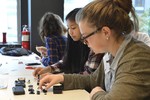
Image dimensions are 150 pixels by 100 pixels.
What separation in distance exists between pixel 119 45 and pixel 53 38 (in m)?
1.70

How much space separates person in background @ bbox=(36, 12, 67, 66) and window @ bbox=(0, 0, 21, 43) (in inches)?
43.7

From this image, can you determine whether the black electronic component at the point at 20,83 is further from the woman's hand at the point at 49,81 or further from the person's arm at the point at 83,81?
the person's arm at the point at 83,81

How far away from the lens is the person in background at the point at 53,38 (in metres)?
2.88

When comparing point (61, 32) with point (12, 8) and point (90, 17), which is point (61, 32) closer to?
point (12, 8)

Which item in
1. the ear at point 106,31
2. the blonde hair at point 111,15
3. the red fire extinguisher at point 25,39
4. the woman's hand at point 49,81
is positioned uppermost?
the blonde hair at point 111,15

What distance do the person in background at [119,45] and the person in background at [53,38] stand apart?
1568 mm

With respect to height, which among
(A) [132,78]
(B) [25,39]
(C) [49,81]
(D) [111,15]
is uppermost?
(D) [111,15]

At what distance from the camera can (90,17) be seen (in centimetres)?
123

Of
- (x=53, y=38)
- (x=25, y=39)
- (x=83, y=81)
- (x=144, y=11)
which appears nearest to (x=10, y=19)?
(x=25, y=39)

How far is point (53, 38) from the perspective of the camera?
2.91m

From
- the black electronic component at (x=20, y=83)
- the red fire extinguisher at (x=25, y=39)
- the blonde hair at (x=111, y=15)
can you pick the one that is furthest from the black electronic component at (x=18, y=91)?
the red fire extinguisher at (x=25, y=39)

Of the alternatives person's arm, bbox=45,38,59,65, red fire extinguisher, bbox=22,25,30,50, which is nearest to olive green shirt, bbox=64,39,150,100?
person's arm, bbox=45,38,59,65

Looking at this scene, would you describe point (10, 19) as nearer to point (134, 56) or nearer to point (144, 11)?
point (144, 11)

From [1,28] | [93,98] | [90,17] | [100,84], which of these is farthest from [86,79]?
[1,28]
